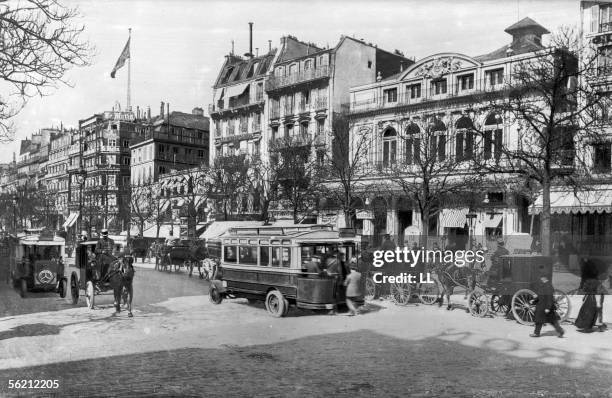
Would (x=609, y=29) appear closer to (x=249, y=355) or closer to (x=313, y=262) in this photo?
(x=313, y=262)

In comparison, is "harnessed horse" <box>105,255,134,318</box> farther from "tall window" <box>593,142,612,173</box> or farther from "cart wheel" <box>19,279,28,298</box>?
"tall window" <box>593,142,612,173</box>

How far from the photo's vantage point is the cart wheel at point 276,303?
46.7ft

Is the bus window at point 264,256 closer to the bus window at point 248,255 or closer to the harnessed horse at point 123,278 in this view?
the bus window at point 248,255

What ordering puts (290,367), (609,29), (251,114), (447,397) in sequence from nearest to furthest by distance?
1. (447,397)
2. (290,367)
3. (609,29)
4. (251,114)

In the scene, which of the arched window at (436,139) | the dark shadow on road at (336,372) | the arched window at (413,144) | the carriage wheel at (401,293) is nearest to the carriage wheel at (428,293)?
the carriage wheel at (401,293)

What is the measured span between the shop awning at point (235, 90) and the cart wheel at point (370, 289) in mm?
38360

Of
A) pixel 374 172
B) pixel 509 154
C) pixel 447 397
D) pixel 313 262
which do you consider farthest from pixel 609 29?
pixel 447 397

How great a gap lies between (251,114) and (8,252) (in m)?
32.3

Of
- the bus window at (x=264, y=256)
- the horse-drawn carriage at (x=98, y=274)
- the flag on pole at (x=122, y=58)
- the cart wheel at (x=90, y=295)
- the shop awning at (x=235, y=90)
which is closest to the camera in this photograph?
the flag on pole at (x=122, y=58)

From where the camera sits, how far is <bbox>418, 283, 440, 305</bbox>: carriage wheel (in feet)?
53.2

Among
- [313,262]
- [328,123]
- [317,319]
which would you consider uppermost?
[328,123]

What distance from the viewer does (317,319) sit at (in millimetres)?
13977

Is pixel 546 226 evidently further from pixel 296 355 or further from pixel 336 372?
pixel 336 372

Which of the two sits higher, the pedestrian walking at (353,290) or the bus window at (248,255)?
the bus window at (248,255)
